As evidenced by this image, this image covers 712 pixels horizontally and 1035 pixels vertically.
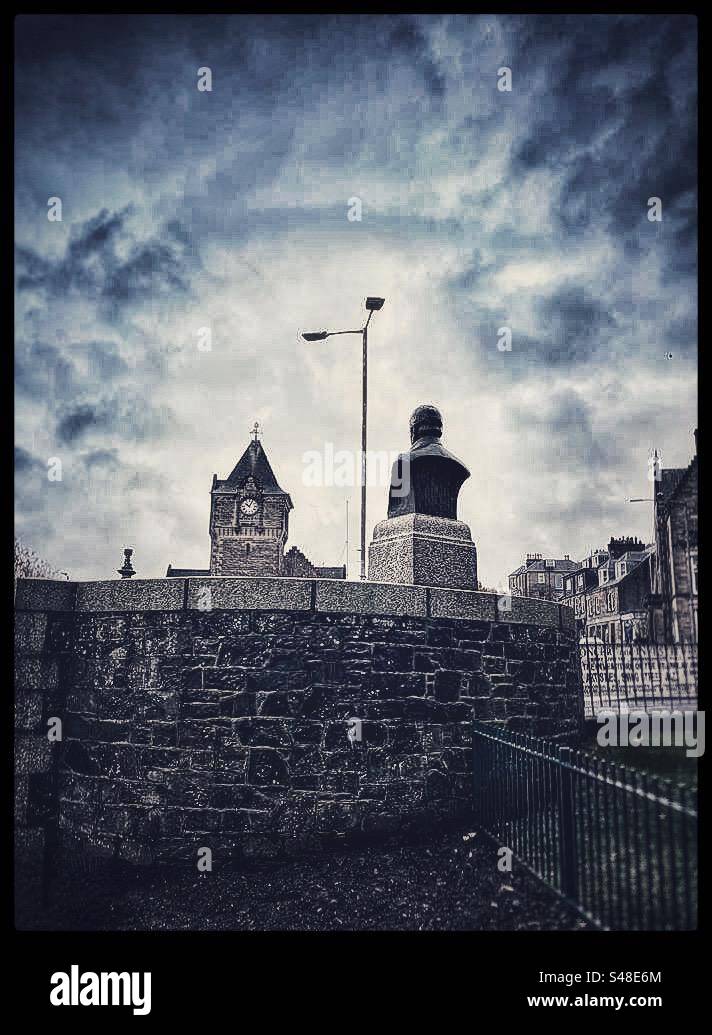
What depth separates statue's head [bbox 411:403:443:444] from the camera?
7.59m

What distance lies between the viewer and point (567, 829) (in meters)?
4.03

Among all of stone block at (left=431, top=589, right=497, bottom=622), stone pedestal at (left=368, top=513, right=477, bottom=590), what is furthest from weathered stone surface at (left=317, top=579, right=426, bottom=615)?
stone pedestal at (left=368, top=513, right=477, bottom=590)

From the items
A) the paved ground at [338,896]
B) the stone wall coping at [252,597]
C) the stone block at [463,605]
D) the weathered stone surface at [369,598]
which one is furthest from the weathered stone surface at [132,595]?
the stone block at [463,605]

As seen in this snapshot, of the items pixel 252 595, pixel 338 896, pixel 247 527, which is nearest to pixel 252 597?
pixel 252 595

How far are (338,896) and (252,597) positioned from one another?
9.18 ft

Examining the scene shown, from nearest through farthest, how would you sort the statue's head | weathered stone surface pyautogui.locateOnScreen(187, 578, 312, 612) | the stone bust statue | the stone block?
1. weathered stone surface pyautogui.locateOnScreen(187, 578, 312, 612)
2. the stone block
3. the stone bust statue
4. the statue's head

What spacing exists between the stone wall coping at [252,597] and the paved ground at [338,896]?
234cm

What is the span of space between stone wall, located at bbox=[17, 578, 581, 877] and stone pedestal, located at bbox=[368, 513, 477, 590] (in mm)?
617

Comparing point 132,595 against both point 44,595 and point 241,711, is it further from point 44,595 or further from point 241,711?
point 241,711

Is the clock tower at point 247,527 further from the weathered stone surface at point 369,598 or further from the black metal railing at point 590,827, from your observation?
the black metal railing at point 590,827

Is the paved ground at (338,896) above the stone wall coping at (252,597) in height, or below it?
below

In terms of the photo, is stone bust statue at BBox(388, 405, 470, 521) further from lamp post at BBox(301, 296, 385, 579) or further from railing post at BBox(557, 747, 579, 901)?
railing post at BBox(557, 747, 579, 901)

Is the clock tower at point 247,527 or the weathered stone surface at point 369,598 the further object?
the clock tower at point 247,527

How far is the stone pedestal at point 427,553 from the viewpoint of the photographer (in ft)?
21.7
